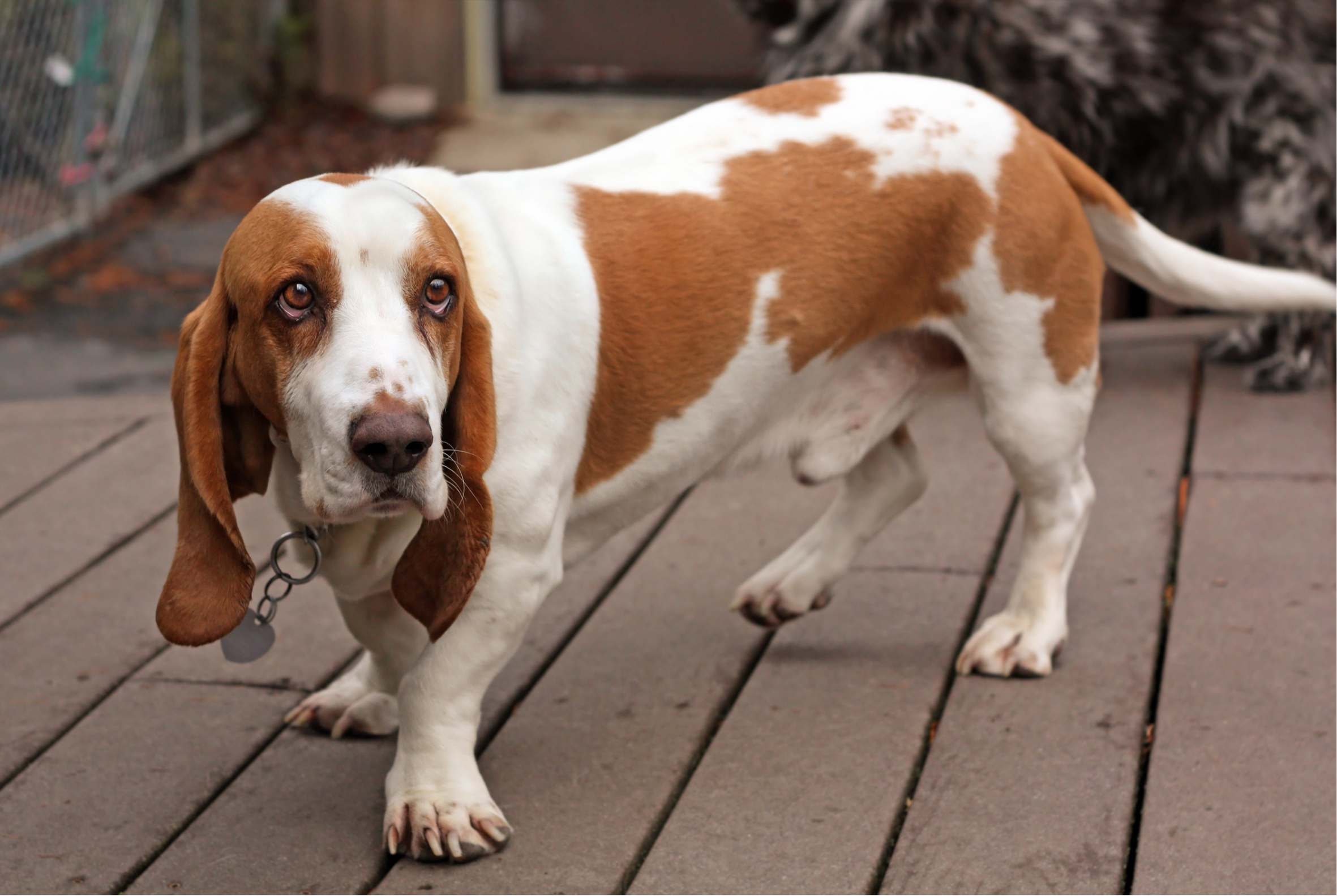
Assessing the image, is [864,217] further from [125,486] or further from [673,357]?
[125,486]

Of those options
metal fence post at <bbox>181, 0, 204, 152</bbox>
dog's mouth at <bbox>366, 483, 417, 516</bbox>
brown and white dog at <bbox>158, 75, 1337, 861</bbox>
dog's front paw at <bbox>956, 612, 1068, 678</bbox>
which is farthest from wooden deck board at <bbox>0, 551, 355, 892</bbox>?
metal fence post at <bbox>181, 0, 204, 152</bbox>

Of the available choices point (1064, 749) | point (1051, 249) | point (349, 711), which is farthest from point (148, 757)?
point (1051, 249)

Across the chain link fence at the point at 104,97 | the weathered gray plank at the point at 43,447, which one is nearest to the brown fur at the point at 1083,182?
the weathered gray plank at the point at 43,447

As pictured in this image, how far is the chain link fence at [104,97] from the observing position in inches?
228

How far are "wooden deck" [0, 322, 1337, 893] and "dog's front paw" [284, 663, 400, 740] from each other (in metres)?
0.03

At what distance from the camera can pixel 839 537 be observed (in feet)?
10.1

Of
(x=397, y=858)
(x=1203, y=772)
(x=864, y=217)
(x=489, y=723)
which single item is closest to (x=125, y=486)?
(x=489, y=723)

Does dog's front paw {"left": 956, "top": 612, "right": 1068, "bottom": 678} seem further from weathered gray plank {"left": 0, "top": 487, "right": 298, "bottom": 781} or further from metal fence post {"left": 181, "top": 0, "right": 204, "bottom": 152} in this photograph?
metal fence post {"left": 181, "top": 0, "right": 204, "bottom": 152}

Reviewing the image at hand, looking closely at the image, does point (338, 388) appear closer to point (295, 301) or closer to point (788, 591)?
point (295, 301)

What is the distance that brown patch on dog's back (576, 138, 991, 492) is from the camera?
8.14ft

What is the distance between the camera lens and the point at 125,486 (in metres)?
3.85

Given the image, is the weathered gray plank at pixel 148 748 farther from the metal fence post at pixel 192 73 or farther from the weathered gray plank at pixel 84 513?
the metal fence post at pixel 192 73

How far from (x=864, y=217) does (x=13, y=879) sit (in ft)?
5.52

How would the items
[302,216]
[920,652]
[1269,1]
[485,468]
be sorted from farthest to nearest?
[1269,1]
[920,652]
[485,468]
[302,216]
